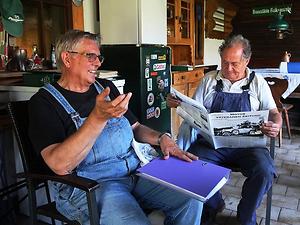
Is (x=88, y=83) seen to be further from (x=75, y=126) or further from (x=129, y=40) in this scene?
(x=129, y=40)

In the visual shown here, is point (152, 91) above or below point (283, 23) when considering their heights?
below

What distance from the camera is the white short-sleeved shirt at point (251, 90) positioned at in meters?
1.86

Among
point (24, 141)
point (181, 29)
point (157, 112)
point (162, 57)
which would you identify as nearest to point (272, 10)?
point (181, 29)

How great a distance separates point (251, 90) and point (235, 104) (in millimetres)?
131

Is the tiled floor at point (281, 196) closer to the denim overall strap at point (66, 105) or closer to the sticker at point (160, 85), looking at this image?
the denim overall strap at point (66, 105)

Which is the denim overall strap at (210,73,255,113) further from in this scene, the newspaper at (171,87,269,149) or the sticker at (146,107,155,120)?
the sticker at (146,107,155,120)

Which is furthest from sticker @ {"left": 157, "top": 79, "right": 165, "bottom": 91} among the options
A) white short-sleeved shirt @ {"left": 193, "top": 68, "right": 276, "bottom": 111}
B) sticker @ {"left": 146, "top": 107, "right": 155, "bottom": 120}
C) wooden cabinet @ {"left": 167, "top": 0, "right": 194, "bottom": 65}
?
white short-sleeved shirt @ {"left": 193, "top": 68, "right": 276, "bottom": 111}

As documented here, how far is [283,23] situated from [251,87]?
3308 millimetres

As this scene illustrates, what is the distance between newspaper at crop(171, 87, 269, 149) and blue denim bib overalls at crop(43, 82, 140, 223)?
1.37 feet

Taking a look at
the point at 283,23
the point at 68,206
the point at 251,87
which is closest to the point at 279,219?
the point at 251,87

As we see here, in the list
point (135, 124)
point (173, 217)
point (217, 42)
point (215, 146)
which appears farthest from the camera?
point (217, 42)

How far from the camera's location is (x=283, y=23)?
4625 millimetres

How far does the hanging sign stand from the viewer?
5.06m

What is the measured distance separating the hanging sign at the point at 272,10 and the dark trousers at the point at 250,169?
4.09 meters
